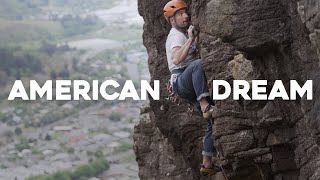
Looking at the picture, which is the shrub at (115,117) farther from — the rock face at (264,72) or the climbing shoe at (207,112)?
the climbing shoe at (207,112)

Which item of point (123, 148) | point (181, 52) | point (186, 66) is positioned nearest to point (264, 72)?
point (181, 52)

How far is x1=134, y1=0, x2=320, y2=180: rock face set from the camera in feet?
37.7

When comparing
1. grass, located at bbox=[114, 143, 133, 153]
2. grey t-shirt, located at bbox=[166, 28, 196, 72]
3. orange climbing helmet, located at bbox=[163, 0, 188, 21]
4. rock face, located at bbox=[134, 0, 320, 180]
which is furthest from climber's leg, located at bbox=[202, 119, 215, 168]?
grass, located at bbox=[114, 143, 133, 153]

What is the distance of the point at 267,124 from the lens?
12.6 metres

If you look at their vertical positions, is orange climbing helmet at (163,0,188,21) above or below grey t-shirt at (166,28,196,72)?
above

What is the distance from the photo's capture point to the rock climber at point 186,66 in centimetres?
1354

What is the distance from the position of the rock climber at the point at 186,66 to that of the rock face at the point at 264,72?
262 mm

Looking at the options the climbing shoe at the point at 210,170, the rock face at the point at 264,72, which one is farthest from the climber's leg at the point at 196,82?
the climbing shoe at the point at 210,170

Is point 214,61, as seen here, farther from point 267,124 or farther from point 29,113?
point 29,113

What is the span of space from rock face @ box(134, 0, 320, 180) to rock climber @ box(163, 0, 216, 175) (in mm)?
262

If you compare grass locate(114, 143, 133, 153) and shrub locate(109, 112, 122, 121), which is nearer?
grass locate(114, 143, 133, 153)

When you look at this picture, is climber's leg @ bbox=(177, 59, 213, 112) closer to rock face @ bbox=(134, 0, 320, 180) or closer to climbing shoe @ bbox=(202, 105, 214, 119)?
Answer: climbing shoe @ bbox=(202, 105, 214, 119)

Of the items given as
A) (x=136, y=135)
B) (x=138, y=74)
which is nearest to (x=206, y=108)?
(x=136, y=135)

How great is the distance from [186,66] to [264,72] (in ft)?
6.43
